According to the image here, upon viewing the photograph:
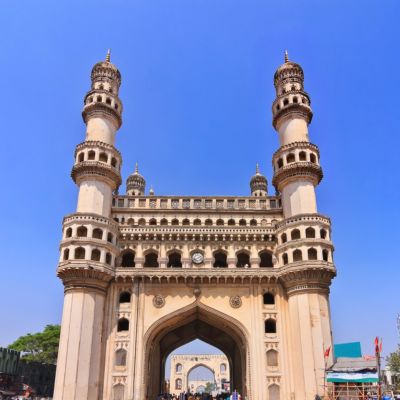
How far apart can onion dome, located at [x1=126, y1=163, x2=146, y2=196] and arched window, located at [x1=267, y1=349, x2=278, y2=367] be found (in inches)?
1124

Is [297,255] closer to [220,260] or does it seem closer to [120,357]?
[220,260]

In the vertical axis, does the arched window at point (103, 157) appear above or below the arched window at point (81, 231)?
above

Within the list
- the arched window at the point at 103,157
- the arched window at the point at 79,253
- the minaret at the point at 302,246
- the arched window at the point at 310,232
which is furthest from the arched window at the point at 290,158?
the arched window at the point at 79,253

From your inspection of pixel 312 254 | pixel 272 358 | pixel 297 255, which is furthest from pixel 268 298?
pixel 312 254

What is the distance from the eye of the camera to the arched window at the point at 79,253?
1352 inches

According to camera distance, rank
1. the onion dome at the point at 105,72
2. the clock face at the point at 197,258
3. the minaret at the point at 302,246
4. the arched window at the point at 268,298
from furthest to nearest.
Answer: the onion dome at the point at 105,72, the clock face at the point at 197,258, the arched window at the point at 268,298, the minaret at the point at 302,246

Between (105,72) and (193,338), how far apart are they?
2721cm

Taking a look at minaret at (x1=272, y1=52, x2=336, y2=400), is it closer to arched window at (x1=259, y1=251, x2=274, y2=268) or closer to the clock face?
arched window at (x1=259, y1=251, x2=274, y2=268)

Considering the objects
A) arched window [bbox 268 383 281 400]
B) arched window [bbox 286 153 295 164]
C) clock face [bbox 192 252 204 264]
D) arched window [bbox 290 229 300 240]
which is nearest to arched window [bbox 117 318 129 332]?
clock face [bbox 192 252 204 264]

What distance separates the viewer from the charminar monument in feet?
105

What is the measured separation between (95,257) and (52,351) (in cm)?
2986

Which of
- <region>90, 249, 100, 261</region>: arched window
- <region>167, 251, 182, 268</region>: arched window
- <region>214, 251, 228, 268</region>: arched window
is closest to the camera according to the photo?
<region>90, 249, 100, 261</region>: arched window

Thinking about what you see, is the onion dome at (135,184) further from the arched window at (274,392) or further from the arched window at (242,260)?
the arched window at (274,392)

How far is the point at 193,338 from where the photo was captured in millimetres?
44094
